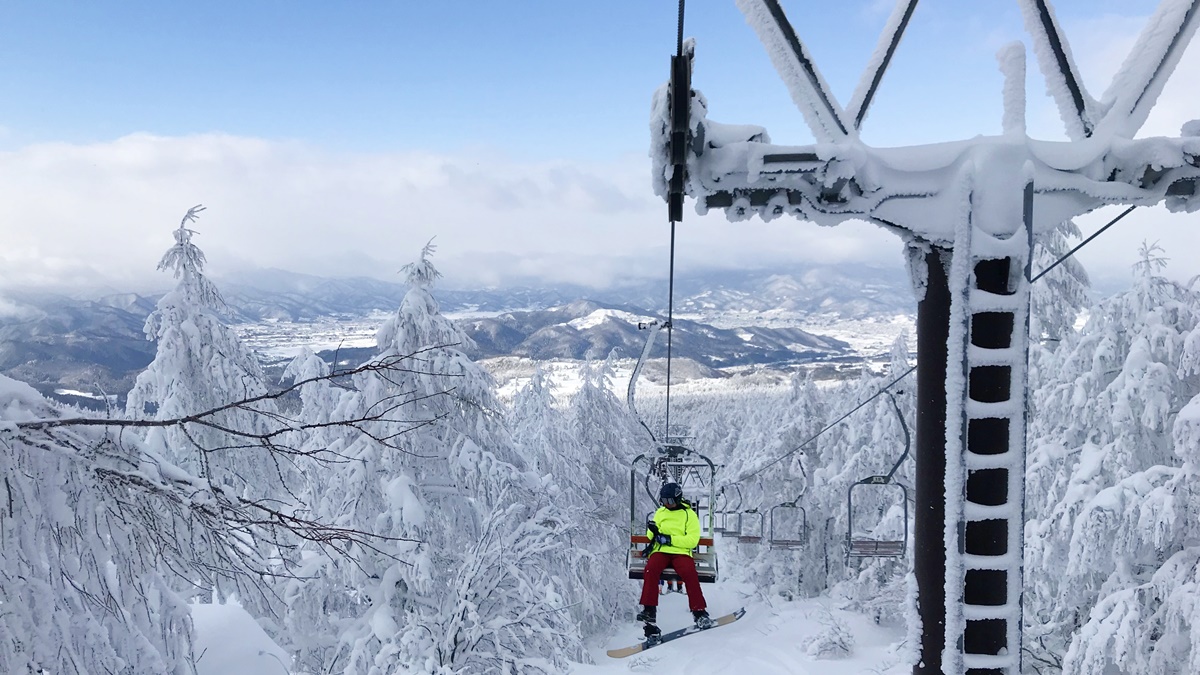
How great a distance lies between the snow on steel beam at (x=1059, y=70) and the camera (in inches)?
95.0

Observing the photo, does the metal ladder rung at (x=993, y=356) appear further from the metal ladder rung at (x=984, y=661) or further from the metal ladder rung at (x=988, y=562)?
the metal ladder rung at (x=984, y=661)

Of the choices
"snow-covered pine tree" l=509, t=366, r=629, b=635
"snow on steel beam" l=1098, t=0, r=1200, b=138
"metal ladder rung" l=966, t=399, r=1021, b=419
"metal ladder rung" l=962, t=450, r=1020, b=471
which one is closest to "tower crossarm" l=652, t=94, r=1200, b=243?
"snow on steel beam" l=1098, t=0, r=1200, b=138

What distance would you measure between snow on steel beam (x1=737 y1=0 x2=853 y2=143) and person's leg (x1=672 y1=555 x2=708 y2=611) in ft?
20.5

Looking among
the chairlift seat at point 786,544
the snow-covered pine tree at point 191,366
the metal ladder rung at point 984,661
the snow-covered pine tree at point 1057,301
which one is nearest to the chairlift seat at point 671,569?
the chairlift seat at point 786,544

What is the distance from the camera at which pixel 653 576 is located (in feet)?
25.1

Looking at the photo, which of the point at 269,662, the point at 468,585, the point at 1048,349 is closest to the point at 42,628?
the point at 269,662

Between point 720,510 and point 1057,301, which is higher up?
point 1057,301

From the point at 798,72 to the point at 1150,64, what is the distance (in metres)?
1.24

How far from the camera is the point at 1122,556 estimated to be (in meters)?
10.7

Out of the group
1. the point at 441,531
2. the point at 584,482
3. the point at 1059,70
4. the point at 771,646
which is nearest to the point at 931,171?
the point at 1059,70

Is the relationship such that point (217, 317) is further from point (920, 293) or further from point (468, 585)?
point (920, 293)

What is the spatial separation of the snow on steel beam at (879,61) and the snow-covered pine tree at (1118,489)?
8231 mm

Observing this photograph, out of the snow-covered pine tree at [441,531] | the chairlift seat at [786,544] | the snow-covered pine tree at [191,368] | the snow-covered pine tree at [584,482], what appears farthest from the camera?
the snow-covered pine tree at [584,482]

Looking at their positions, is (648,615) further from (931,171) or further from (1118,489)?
(1118,489)
